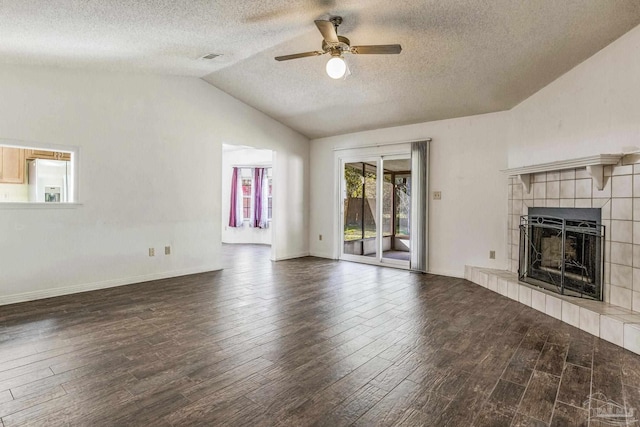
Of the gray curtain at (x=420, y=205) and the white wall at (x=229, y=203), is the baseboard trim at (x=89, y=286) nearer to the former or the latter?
the gray curtain at (x=420, y=205)

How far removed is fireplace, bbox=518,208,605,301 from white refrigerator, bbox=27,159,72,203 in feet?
19.0

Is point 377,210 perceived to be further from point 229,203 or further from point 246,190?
point 229,203

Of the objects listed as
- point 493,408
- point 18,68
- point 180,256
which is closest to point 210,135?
point 180,256

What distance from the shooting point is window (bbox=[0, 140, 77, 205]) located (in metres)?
4.12

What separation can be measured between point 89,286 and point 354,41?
4.42 m

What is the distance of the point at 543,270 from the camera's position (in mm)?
4152

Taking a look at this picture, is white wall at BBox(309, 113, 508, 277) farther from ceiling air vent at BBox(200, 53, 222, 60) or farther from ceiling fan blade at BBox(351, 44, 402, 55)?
ceiling air vent at BBox(200, 53, 222, 60)

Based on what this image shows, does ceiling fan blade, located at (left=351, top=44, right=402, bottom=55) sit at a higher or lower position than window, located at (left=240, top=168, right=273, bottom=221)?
higher

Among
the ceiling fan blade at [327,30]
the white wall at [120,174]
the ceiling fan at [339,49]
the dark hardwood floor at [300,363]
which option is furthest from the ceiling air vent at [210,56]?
the dark hardwood floor at [300,363]

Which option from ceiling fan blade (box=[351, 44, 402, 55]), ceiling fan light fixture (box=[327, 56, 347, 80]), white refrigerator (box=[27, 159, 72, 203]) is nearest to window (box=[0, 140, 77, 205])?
white refrigerator (box=[27, 159, 72, 203])

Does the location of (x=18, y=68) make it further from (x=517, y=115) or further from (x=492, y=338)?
(x=517, y=115)

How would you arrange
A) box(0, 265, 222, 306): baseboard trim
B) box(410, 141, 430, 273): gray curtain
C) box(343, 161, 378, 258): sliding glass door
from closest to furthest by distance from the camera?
1. box(0, 265, 222, 306): baseboard trim
2. box(410, 141, 430, 273): gray curtain
3. box(343, 161, 378, 258): sliding glass door

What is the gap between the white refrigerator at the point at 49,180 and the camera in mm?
4227

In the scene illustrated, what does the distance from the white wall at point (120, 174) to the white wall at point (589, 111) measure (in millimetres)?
4344
